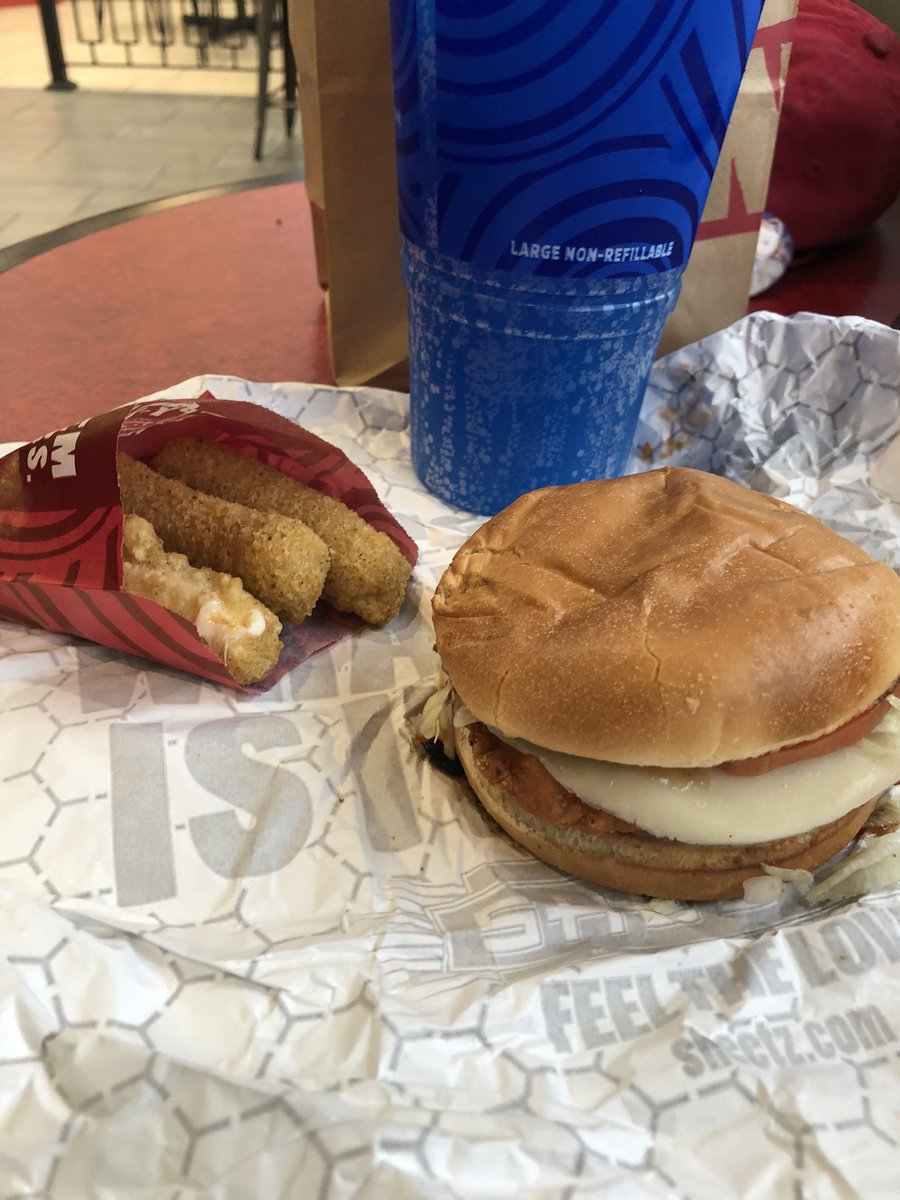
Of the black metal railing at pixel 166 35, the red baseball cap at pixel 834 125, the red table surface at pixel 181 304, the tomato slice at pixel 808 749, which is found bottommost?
the black metal railing at pixel 166 35

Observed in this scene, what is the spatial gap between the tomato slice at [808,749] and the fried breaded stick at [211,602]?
625 millimetres

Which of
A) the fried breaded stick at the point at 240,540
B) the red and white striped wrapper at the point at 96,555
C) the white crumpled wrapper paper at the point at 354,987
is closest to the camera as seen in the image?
the white crumpled wrapper paper at the point at 354,987

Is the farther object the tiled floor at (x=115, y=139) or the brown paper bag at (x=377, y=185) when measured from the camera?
the tiled floor at (x=115, y=139)

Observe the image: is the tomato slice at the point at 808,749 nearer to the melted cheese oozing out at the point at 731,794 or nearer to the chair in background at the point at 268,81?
the melted cheese oozing out at the point at 731,794

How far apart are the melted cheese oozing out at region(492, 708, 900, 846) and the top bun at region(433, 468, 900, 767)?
5cm

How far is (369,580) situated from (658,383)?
882 millimetres

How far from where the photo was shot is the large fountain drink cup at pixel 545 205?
47.0 inches

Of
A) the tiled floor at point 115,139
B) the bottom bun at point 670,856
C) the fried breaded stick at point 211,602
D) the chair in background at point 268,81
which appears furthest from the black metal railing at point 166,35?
the bottom bun at point 670,856

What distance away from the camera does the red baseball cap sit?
7.14ft

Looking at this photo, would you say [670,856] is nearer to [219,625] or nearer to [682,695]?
[682,695]

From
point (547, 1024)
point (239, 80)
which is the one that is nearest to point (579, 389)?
point (547, 1024)

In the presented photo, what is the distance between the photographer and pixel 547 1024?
2.93 feet

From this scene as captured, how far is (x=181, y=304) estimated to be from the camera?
2.22m

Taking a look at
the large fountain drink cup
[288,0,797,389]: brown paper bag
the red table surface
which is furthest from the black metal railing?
the large fountain drink cup
